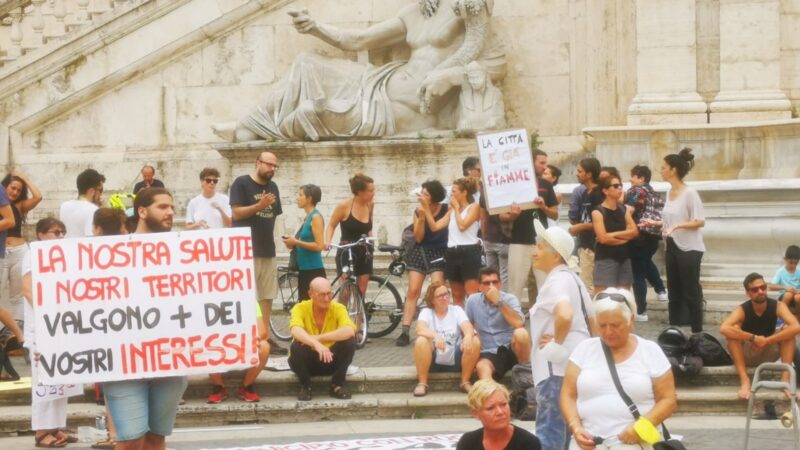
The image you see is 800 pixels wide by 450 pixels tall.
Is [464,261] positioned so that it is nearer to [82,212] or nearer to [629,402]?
[82,212]

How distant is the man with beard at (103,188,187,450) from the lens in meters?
7.48

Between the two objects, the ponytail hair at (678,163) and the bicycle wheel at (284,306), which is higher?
the ponytail hair at (678,163)

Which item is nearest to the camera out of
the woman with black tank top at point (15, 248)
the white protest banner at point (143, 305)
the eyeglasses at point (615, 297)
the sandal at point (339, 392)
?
the eyeglasses at point (615, 297)

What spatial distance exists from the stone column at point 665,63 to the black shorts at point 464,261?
496cm

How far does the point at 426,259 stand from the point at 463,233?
472mm

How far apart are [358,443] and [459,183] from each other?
3789 millimetres

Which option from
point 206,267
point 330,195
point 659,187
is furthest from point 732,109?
point 206,267

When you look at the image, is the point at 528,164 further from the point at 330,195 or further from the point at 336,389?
the point at 330,195

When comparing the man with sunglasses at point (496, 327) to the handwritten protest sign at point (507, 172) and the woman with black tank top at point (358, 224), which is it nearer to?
the handwritten protest sign at point (507, 172)

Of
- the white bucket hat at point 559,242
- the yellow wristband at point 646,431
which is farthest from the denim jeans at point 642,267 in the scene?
the yellow wristband at point 646,431

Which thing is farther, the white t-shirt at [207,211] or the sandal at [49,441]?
the white t-shirt at [207,211]

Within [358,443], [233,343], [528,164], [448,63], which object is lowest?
[358,443]

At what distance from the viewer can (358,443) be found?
9945 mm

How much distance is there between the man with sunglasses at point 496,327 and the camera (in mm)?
11102
